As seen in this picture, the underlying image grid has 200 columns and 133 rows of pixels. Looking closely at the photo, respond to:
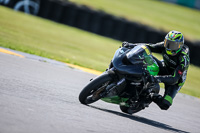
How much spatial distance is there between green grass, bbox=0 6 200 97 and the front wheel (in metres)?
5.42

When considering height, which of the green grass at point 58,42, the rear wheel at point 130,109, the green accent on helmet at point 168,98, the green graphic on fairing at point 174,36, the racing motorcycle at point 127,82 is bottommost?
the green grass at point 58,42

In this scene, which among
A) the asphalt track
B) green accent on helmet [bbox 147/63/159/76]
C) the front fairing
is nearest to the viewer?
the asphalt track

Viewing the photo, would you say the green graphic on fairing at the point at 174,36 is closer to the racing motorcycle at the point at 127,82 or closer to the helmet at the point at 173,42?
the helmet at the point at 173,42

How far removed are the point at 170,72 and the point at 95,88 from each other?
1864 millimetres

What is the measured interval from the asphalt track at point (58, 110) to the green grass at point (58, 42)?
7.95ft

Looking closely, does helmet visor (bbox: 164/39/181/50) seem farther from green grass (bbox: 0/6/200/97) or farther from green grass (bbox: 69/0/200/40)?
green grass (bbox: 69/0/200/40)

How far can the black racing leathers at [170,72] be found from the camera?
21.9ft

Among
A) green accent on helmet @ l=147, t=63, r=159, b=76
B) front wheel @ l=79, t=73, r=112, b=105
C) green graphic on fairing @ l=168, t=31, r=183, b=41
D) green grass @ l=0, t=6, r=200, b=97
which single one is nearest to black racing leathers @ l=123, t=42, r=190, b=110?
green accent on helmet @ l=147, t=63, r=159, b=76

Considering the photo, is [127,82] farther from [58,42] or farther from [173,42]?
[58,42]

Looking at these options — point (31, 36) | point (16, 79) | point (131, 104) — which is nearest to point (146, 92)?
point (131, 104)

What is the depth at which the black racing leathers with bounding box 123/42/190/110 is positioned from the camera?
666 centimetres

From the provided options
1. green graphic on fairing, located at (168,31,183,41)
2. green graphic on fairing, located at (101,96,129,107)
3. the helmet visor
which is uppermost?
green graphic on fairing, located at (168,31,183,41)

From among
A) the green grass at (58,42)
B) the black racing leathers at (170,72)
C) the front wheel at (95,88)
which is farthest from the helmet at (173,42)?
the green grass at (58,42)

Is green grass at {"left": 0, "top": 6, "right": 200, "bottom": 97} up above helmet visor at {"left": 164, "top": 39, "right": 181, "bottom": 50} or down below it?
below
